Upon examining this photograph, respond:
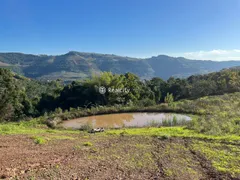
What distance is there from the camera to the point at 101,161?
5.75 m

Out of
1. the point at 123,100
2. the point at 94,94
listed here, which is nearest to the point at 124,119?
the point at 123,100

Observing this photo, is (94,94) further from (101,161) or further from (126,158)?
(101,161)

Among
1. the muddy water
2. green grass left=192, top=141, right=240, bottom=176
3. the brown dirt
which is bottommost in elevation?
the muddy water

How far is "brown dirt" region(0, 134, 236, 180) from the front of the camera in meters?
4.80

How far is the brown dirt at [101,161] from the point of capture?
4805 mm

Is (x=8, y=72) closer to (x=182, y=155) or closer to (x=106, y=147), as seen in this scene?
(x=106, y=147)

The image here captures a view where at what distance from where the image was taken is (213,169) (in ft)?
18.0
